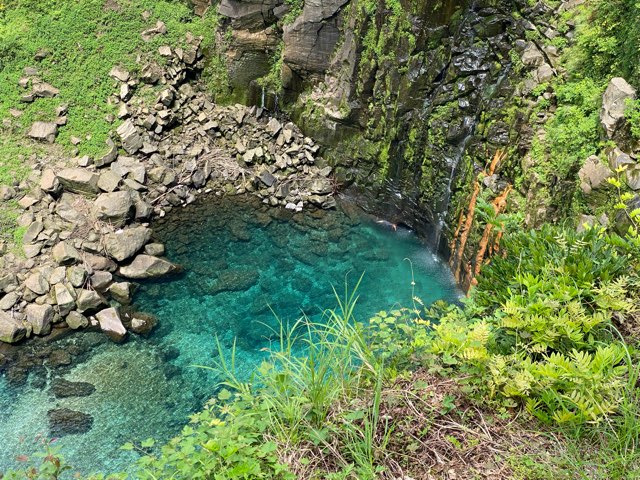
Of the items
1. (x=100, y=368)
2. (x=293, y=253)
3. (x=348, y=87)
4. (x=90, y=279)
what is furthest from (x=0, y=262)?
(x=348, y=87)

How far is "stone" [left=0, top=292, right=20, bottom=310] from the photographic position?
1008cm

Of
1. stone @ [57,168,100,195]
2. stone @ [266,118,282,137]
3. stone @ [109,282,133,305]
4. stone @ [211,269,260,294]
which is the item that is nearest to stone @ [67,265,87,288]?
stone @ [109,282,133,305]

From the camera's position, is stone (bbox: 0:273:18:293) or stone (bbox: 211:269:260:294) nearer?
stone (bbox: 0:273:18:293)

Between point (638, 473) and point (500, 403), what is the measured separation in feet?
2.80

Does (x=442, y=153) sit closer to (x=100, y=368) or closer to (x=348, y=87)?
(x=348, y=87)

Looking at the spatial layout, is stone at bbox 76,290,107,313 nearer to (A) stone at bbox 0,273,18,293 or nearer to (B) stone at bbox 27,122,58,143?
(A) stone at bbox 0,273,18,293

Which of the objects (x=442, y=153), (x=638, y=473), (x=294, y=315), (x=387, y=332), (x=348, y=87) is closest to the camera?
(x=638, y=473)

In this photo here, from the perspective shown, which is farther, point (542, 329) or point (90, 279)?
point (90, 279)

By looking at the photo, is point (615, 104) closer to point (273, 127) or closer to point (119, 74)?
point (273, 127)

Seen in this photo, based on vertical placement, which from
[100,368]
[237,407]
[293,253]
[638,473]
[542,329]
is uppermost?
[542,329]

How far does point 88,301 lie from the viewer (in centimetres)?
1027

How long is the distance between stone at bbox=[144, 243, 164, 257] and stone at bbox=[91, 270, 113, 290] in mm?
1150

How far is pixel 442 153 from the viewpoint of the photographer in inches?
472

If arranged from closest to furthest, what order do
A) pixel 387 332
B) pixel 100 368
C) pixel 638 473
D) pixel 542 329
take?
1. pixel 638 473
2. pixel 542 329
3. pixel 387 332
4. pixel 100 368
